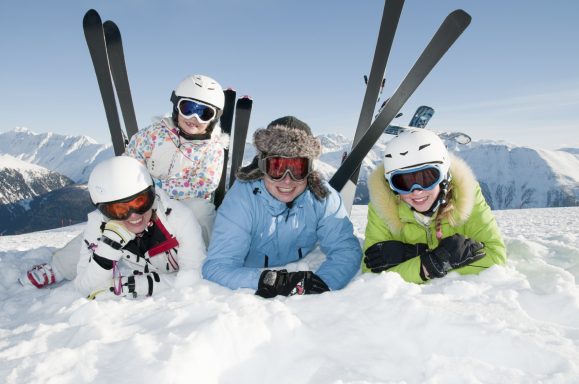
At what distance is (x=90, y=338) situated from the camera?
7.32ft

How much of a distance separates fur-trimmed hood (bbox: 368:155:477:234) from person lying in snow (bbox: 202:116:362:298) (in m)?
0.44

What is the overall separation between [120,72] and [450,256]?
6.40 metres

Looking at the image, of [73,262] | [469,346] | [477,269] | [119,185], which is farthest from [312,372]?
[73,262]

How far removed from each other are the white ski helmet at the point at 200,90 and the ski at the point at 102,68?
228 cm

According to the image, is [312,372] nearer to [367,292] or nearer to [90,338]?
[367,292]

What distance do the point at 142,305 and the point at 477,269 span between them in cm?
266

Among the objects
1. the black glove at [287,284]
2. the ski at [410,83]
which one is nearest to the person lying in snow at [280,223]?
the black glove at [287,284]

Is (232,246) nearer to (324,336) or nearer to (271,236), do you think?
(271,236)

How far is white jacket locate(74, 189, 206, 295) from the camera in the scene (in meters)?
3.19

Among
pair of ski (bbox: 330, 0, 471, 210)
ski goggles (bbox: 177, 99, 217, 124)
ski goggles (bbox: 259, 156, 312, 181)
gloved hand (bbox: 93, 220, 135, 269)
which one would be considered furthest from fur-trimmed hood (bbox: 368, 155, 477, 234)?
pair of ski (bbox: 330, 0, 471, 210)

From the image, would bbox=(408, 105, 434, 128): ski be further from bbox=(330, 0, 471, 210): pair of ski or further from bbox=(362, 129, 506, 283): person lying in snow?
bbox=(362, 129, 506, 283): person lying in snow

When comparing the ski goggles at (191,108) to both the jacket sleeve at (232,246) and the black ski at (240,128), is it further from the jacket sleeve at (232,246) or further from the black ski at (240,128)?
the black ski at (240,128)

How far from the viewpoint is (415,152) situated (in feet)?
10.0

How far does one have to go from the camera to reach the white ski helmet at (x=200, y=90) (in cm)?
455
